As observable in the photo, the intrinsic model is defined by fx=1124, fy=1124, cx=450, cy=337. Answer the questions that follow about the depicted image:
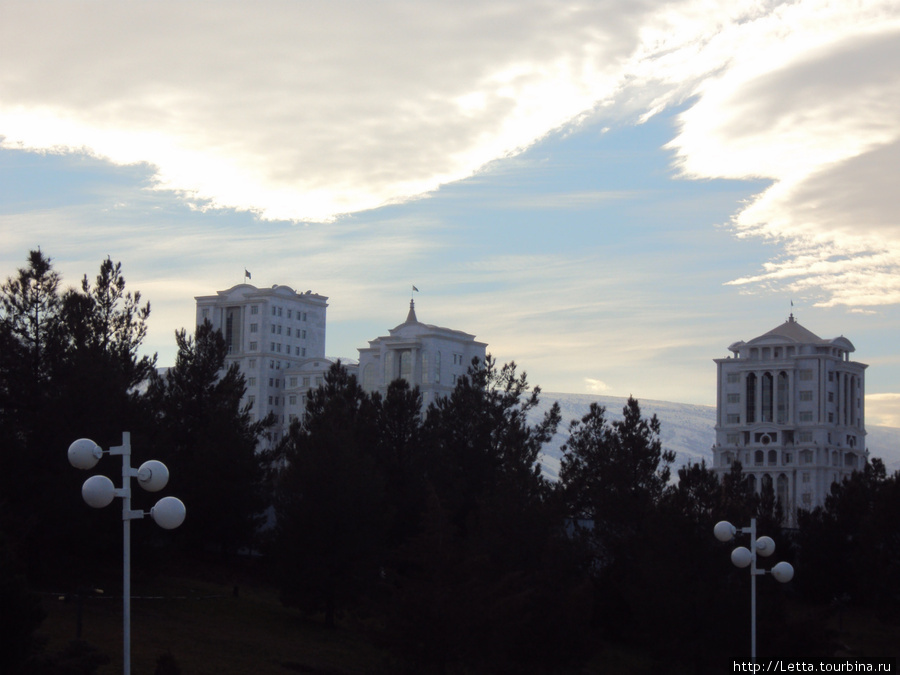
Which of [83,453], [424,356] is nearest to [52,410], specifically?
[83,453]

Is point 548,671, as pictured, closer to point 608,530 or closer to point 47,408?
point 608,530

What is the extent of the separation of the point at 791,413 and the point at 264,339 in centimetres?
6143

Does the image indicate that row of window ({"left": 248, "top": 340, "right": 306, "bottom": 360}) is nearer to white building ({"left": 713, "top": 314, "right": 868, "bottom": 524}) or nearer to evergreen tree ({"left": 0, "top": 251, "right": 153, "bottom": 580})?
white building ({"left": 713, "top": 314, "right": 868, "bottom": 524})

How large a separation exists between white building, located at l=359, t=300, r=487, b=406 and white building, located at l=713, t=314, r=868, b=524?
2949cm

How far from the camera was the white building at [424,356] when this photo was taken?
123375 mm

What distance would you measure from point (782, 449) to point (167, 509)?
4485 inches

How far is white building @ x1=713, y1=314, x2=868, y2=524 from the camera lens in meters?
121

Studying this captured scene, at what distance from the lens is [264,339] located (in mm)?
135375

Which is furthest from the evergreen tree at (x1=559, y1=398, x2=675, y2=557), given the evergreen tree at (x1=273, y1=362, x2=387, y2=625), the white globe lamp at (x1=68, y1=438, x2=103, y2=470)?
the white globe lamp at (x1=68, y1=438, x2=103, y2=470)

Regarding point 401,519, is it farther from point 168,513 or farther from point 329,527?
point 168,513

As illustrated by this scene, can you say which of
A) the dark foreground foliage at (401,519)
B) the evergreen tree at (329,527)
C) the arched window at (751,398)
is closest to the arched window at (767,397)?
the arched window at (751,398)

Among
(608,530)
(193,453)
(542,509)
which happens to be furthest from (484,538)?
(193,453)

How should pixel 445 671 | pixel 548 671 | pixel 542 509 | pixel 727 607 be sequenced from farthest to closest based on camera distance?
pixel 727 607 < pixel 542 509 < pixel 548 671 < pixel 445 671

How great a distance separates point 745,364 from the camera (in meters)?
125
